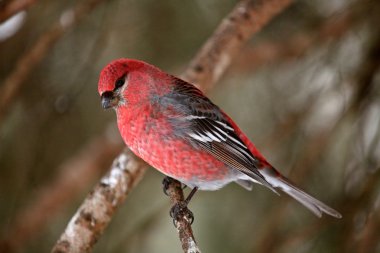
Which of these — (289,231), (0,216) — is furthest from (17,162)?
(289,231)

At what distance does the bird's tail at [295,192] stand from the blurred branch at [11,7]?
1.76 metres

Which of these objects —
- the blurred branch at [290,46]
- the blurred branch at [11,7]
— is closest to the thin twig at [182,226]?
the blurred branch at [11,7]

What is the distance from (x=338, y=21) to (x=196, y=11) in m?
1.12

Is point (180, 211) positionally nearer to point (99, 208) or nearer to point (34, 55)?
point (99, 208)

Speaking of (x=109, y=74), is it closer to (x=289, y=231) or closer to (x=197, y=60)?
(x=197, y=60)

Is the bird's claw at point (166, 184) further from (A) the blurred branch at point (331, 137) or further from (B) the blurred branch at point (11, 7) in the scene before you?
(B) the blurred branch at point (11, 7)

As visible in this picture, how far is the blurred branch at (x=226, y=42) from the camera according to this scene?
3.70 m

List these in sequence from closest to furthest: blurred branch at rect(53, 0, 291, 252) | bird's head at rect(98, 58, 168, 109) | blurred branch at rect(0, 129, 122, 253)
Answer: bird's head at rect(98, 58, 168, 109) < blurred branch at rect(53, 0, 291, 252) < blurred branch at rect(0, 129, 122, 253)

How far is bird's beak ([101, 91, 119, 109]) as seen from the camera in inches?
128

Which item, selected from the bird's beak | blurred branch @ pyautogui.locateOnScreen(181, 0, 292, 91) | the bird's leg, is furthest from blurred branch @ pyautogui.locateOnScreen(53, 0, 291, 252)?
the bird's beak

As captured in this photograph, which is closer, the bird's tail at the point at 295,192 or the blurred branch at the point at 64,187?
the bird's tail at the point at 295,192

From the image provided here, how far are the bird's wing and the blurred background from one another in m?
0.53

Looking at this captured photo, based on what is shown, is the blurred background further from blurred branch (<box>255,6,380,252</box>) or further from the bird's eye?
the bird's eye

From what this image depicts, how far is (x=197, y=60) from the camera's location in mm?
3736
